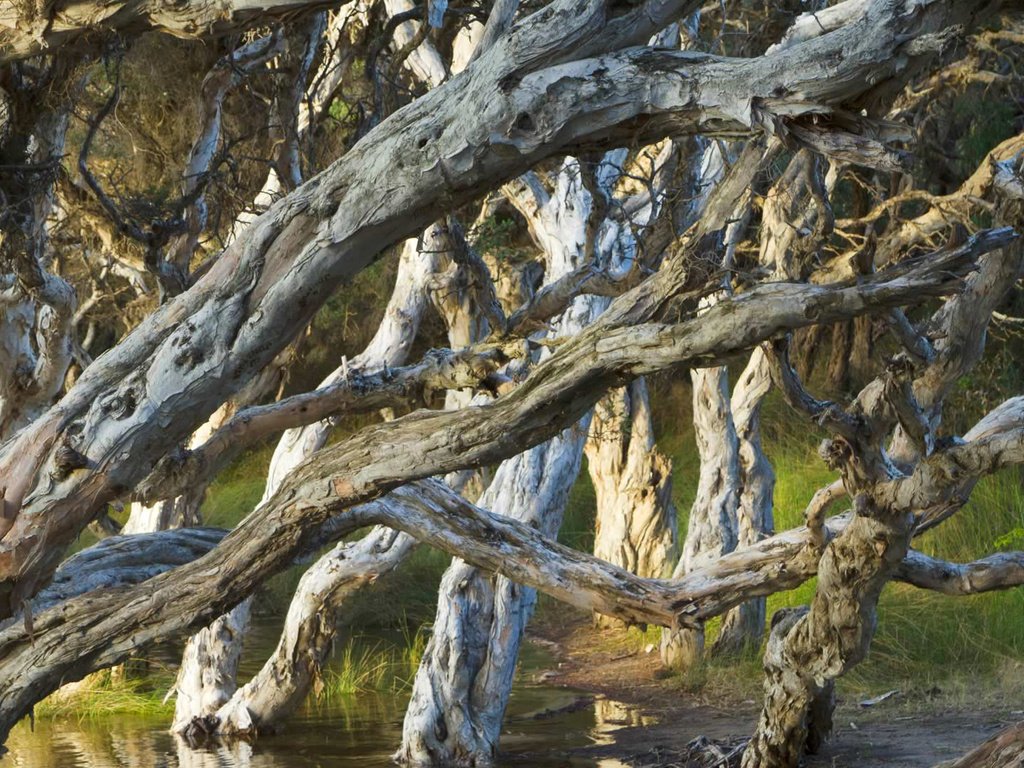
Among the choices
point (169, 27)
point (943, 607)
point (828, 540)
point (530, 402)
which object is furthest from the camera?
point (943, 607)

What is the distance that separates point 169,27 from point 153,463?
5.02 ft

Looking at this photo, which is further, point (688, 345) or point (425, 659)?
point (425, 659)

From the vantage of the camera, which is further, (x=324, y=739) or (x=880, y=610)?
Answer: (x=880, y=610)

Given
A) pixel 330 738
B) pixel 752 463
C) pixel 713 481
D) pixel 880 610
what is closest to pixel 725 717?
pixel 880 610

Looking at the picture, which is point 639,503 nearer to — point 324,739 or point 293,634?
point 324,739

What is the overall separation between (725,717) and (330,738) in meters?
2.68

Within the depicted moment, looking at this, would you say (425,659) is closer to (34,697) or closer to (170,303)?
(34,697)

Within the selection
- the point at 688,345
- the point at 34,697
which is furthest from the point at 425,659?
the point at 688,345

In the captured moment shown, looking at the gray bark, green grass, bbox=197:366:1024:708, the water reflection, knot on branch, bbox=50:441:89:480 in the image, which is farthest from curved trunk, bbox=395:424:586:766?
knot on branch, bbox=50:441:89:480

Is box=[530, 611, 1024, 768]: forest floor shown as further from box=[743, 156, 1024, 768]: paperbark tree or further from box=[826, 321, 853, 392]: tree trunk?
box=[826, 321, 853, 392]: tree trunk

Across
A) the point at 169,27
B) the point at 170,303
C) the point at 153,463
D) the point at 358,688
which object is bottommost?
the point at 358,688

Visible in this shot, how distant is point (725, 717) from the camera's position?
9.84 m

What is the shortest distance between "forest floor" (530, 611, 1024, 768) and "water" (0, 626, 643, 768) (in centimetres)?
21

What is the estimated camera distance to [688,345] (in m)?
4.03
